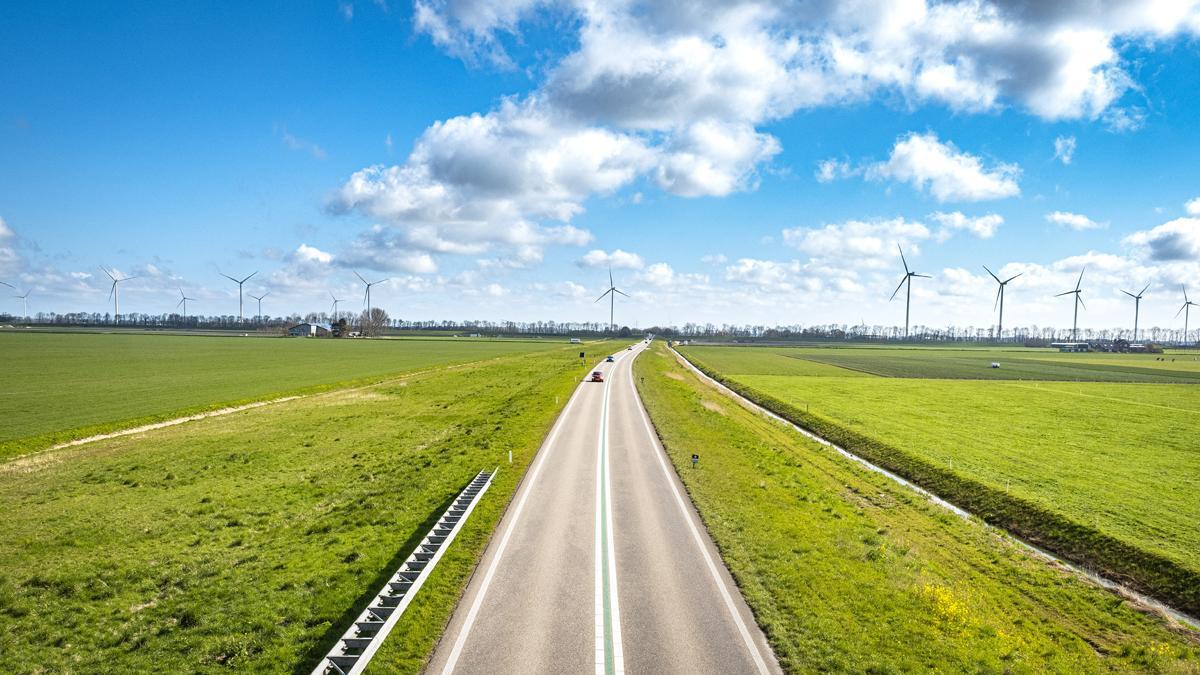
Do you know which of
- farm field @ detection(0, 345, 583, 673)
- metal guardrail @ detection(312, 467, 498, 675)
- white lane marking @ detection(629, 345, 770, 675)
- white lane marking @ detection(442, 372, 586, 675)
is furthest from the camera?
farm field @ detection(0, 345, 583, 673)

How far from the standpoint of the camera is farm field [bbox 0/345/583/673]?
1383 centimetres

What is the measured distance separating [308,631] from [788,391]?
66.9 meters

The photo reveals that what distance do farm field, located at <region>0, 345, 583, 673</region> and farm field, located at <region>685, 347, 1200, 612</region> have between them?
23498mm

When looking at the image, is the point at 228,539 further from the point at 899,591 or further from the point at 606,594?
the point at 899,591

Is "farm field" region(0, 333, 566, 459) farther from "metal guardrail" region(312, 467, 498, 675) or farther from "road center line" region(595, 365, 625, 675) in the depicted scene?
"road center line" region(595, 365, 625, 675)

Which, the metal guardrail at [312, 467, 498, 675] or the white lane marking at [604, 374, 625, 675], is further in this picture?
the white lane marking at [604, 374, 625, 675]

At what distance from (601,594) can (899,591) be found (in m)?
8.59

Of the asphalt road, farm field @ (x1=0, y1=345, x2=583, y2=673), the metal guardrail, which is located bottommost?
farm field @ (x1=0, y1=345, x2=583, y2=673)

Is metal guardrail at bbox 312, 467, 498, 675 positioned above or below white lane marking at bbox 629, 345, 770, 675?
above

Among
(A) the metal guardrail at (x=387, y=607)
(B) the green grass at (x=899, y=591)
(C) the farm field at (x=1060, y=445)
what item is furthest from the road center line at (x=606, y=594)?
(C) the farm field at (x=1060, y=445)

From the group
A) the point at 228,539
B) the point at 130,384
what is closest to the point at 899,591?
the point at 228,539

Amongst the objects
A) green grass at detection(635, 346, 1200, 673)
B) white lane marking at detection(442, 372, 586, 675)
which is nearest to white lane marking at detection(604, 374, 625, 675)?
white lane marking at detection(442, 372, 586, 675)

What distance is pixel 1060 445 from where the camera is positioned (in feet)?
133

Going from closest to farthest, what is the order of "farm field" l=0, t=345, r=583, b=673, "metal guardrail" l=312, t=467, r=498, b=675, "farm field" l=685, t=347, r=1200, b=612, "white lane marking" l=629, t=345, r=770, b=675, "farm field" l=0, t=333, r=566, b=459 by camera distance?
"metal guardrail" l=312, t=467, r=498, b=675 < "white lane marking" l=629, t=345, r=770, b=675 < "farm field" l=0, t=345, r=583, b=673 < "farm field" l=685, t=347, r=1200, b=612 < "farm field" l=0, t=333, r=566, b=459
